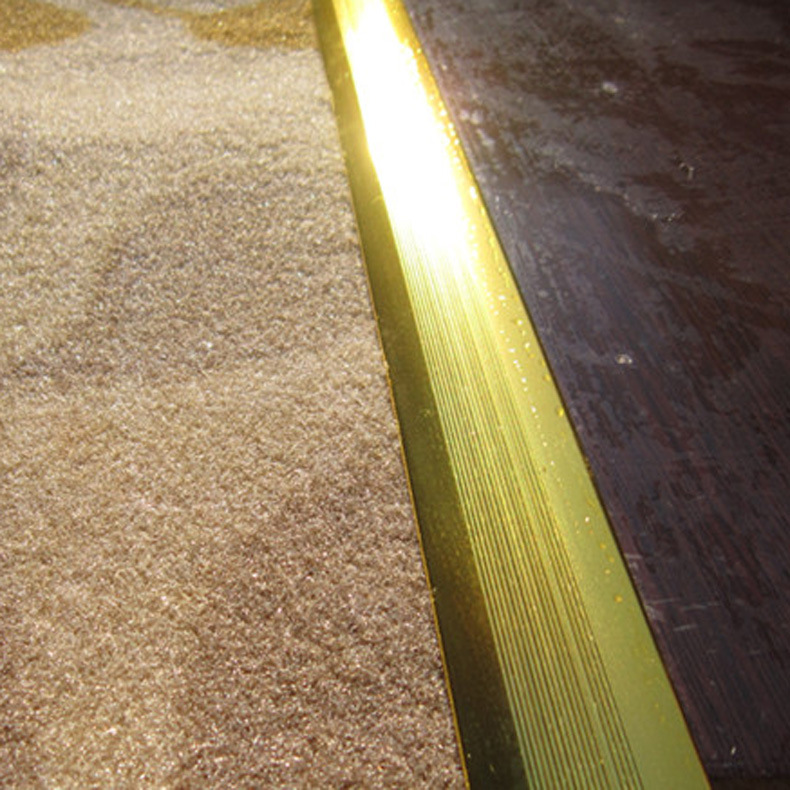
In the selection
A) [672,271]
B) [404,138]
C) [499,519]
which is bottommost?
[499,519]

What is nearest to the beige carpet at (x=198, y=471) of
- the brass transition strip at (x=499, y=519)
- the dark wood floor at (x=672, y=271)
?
the brass transition strip at (x=499, y=519)

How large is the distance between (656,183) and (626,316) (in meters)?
0.36

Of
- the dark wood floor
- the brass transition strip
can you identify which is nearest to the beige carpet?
the brass transition strip

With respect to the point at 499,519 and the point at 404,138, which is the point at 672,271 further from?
the point at 404,138

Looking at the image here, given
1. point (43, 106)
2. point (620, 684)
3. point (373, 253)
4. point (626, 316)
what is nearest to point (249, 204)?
point (373, 253)

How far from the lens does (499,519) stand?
90 centimetres

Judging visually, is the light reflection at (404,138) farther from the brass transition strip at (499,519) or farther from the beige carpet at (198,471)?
the beige carpet at (198,471)

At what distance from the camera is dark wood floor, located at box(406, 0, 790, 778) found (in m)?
0.79

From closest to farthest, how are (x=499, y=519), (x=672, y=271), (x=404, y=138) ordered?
(x=499, y=519) < (x=672, y=271) < (x=404, y=138)

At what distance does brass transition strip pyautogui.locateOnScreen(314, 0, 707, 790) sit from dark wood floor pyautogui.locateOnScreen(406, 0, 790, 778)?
4cm

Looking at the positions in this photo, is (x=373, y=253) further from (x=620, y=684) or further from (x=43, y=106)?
(x=43, y=106)

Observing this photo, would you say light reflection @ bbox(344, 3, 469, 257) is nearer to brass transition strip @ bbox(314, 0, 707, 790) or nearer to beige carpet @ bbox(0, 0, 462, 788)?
brass transition strip @ bbox(314, 0, 707, 790)

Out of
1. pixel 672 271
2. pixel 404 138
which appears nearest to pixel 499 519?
pixel 672 271

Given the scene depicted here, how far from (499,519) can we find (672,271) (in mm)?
574
